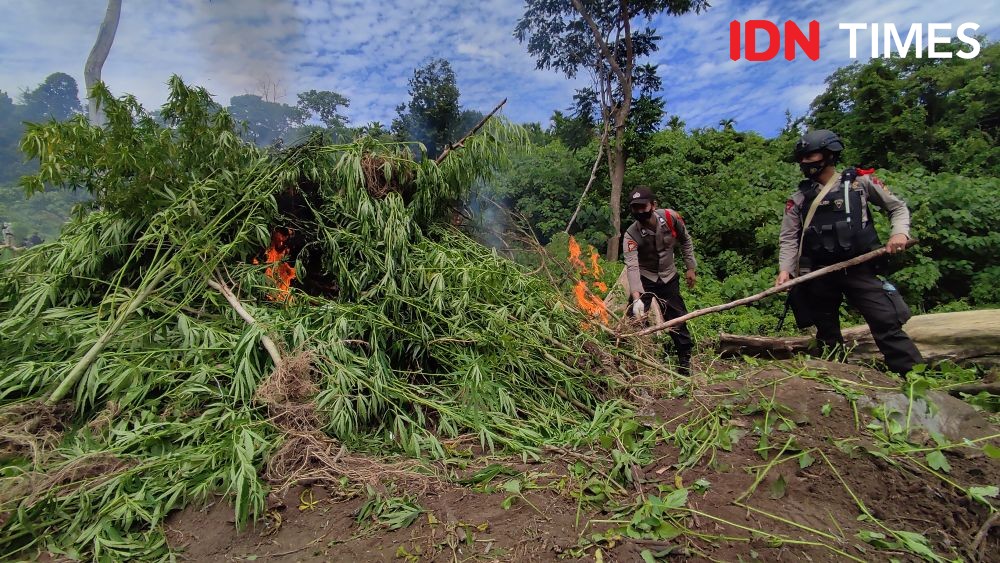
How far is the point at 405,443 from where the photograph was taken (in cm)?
264

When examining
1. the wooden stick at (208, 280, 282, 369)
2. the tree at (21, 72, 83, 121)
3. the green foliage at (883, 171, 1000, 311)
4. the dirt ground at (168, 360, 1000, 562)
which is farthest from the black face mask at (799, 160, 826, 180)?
the tree at (21, 72, 83, 121)

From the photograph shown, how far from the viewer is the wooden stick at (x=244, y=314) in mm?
2805

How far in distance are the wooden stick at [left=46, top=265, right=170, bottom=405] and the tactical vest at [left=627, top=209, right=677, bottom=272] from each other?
366 cm

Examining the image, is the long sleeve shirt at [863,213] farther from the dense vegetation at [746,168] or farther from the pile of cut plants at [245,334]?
the dense vegetation at [746,168]

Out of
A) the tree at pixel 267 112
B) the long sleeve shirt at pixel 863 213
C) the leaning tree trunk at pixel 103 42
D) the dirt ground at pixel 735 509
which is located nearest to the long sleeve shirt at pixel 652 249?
the long sleeve shirt at pixel 863 213

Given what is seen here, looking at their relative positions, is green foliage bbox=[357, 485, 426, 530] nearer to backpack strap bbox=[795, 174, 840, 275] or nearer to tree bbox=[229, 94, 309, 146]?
backpack strap bbox=[795, 174, 840, 275]

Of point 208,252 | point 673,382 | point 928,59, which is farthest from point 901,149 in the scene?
point 208,252

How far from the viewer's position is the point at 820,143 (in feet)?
11.2

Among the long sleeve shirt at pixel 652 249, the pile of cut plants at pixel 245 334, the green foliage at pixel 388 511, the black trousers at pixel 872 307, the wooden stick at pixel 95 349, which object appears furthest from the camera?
the long sleeve shirt at pixel 652 249

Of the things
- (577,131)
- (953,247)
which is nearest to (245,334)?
(953,247)

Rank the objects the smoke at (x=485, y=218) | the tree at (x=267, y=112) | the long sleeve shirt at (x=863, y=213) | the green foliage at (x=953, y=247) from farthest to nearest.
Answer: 1. the tree at (x=267, y=112)
2. the green foliage at (x=953, y=247)
3. the smoke at (x=485, y=218)
4. the long sleeve shirt at (x=863, y=213)

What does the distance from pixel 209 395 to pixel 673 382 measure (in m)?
2.75

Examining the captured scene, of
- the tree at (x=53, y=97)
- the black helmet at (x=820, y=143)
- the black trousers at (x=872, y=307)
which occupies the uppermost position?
the tree at (x=53, y=97)

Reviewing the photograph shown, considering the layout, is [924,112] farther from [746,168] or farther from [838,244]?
[838,244]
